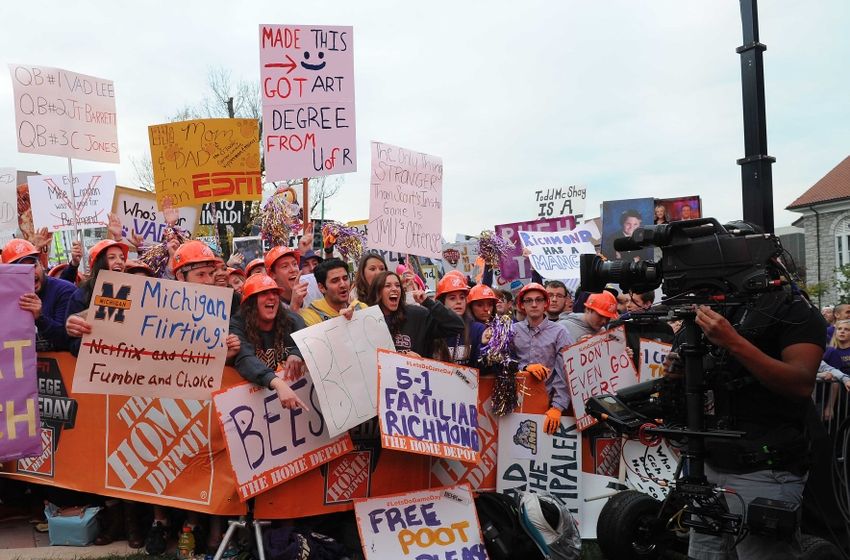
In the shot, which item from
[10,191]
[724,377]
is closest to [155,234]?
[10,191]

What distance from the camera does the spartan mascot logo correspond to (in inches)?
241

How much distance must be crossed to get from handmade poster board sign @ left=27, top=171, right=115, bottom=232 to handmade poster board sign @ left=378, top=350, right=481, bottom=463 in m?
5.62

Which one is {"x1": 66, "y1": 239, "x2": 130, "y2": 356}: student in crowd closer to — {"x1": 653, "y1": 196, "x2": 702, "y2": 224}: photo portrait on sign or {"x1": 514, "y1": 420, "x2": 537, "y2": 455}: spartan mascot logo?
{"x1": 514, "y1": 420, "x2": 537, "y2": 455}: spartan mascot logo

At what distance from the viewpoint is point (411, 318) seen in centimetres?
562

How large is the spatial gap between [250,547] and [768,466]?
3332mm

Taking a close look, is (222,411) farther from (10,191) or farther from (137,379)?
(10,191)

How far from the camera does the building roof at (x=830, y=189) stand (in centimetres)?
5218

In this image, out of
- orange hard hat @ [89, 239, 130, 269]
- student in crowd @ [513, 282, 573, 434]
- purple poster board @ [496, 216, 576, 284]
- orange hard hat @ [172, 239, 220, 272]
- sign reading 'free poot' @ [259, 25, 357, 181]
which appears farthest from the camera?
purple poster board @ [496, 216, 576, 284]

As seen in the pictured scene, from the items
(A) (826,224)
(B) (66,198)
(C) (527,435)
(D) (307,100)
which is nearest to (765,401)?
(C) (527,435)

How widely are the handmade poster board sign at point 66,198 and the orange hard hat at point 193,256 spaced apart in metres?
4.01

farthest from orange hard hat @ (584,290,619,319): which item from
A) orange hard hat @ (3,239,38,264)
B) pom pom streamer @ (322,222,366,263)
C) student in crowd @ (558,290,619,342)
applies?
orange hard hat @ (3,239,38,264)

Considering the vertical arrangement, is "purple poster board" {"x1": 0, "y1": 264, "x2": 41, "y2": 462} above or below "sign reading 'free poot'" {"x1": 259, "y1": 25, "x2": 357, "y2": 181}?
below

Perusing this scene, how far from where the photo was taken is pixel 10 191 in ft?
29.1

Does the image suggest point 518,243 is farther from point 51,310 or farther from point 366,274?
point 51,310
